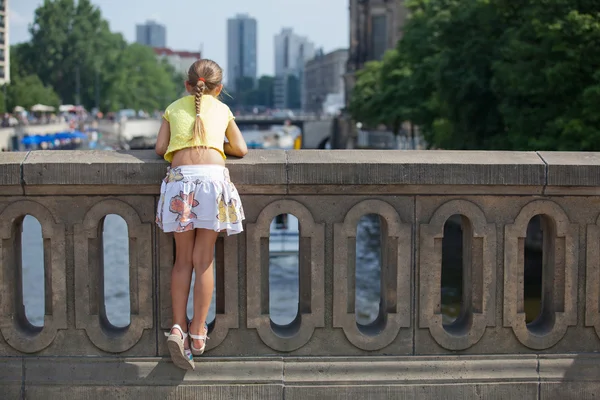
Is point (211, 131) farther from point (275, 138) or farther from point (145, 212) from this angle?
point (275, 138)

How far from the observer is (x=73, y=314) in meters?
6.30

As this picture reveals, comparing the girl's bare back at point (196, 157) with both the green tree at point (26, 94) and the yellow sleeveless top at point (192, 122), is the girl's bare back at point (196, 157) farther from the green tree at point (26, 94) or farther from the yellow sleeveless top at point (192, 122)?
the green tree at point (26, 94)

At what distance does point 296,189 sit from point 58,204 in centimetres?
133

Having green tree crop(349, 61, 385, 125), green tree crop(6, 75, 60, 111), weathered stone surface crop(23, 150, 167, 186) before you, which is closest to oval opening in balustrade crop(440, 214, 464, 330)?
weathered stone surface crop(23, 150, 167, 186)

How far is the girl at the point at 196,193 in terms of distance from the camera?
5.93m

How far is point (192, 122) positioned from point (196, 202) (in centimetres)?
46

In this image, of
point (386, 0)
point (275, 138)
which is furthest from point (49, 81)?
point (386, 0)

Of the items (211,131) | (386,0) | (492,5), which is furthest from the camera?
(386,0)

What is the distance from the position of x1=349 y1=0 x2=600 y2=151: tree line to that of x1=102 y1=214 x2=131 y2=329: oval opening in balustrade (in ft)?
37.1

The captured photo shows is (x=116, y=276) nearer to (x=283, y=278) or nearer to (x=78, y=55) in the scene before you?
(x=283, y=278)

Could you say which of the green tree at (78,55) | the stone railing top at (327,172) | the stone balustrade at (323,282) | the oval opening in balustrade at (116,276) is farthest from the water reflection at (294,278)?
the green tree at (78,55)

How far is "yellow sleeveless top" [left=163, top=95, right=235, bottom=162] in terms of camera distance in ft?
19.8

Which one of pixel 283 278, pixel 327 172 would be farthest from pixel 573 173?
pixel 283 278

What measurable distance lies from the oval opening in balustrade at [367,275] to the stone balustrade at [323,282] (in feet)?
40.1
